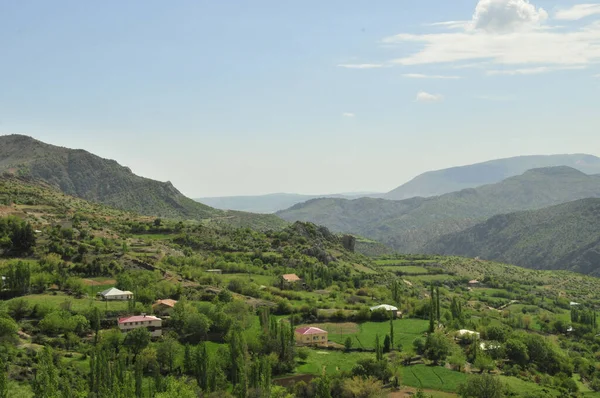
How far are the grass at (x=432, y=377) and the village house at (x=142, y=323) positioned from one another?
34.6m

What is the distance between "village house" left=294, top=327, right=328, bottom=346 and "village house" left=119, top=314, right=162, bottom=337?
2068 cm

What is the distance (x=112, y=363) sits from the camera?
64312 mm

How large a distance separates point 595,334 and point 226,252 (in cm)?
8874

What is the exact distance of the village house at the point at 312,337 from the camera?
279ft

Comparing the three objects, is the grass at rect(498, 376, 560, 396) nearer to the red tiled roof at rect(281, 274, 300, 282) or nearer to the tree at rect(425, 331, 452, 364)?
the tree at rect(425, 331, 452, 364)

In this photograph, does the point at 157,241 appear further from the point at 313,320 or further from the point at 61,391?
the point at 61,391

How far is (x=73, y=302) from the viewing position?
277 feet

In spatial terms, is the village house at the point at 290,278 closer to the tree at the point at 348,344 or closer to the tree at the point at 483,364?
the tree at the point at 348,344

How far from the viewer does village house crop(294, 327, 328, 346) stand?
85.0 metres

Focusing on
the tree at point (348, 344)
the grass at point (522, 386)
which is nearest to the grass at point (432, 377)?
the grass at point (522, 386)

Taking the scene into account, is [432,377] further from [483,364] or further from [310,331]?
[310,331]

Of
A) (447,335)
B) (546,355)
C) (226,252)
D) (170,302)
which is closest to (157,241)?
(226,252)

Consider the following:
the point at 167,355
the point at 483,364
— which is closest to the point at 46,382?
the point at 167,355

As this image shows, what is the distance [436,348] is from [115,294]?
5042 centimetres
